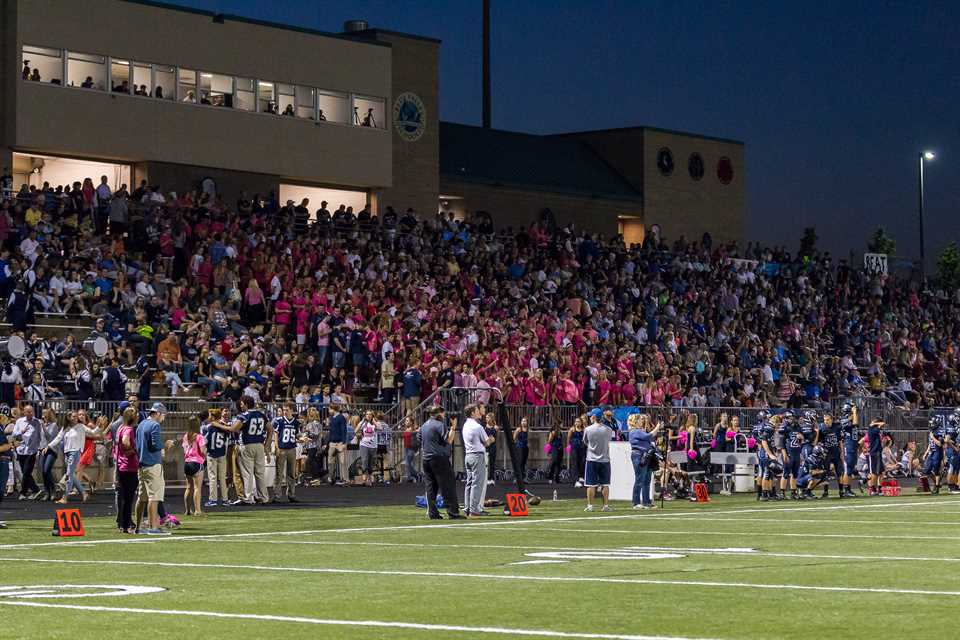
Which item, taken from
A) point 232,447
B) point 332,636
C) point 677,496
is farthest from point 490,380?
point 332,636

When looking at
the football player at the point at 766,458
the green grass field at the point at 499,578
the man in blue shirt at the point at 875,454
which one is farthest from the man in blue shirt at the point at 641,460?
the man in blue shirt at the point at 875,454

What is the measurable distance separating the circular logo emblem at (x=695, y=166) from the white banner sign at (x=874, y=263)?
7.37m

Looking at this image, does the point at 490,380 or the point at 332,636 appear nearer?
the point at 332,636

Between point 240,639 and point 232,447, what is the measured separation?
1842 centimetres

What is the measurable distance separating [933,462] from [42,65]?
24363mm

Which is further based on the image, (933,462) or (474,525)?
(933,462)

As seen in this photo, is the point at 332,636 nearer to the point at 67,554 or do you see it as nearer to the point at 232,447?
the point at 67,554

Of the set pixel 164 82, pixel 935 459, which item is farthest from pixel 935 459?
pixel 164 82

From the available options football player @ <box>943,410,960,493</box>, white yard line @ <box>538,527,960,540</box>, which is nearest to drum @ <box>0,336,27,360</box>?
white yard line @ <box>538,527,960,540</box>

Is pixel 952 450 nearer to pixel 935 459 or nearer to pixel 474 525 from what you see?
pixel 935 459

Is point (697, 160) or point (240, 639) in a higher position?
point (697, 160)

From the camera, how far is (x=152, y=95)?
4350 cm

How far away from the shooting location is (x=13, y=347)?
29.6 metres

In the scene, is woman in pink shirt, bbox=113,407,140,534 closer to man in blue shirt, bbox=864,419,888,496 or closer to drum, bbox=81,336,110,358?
→ drum, bbox=81,336,110,358
